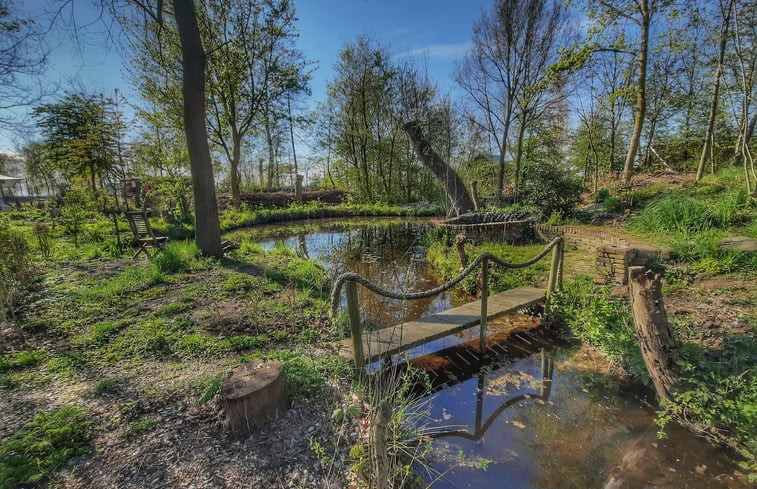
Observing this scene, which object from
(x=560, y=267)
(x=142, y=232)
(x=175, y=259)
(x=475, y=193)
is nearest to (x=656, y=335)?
(x=560, y=267)

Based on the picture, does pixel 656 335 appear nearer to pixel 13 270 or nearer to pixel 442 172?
pixel 13 270

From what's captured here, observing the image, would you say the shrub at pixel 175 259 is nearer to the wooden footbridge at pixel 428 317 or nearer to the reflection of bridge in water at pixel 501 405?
the wooden footbridge at pixel 428 317

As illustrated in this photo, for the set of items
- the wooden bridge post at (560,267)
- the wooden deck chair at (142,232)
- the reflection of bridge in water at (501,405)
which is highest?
the wooden deck chair at (142,232)

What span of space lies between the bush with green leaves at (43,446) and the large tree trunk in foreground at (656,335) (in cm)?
410

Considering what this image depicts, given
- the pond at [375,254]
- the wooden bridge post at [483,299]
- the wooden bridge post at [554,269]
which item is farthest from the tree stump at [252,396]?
the wooden bridge post at [554,269]

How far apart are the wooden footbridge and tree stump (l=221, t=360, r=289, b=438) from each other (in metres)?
0.69

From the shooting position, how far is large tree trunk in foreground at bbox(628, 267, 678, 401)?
Answer: 2.40m

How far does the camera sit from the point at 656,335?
2.44 meters

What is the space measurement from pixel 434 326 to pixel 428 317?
0.95ft

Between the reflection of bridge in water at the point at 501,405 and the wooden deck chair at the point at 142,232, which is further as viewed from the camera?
the wooden deck chair at the point at 142,232

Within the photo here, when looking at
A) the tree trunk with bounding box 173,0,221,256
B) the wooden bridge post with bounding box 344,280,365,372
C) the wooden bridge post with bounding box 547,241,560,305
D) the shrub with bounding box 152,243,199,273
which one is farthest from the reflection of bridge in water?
the tree trunk with bounding box 173,0,221,256

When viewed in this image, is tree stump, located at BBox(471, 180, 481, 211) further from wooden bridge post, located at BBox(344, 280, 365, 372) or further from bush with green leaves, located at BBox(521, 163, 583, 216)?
wooden bridge post, located at BBox(344, 280, 365, 372)

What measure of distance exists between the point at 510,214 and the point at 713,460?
692cm

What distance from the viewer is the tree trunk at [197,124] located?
5.70m
